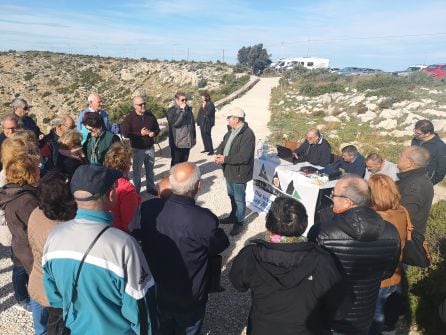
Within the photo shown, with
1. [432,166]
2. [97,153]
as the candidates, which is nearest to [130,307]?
[97,153]

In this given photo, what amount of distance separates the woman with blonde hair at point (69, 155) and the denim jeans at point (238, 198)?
226 cm

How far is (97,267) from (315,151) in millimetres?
5229

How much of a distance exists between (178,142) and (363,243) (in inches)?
195

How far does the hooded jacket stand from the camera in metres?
2.65

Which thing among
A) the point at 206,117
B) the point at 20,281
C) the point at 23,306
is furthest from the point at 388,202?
the point at 206,117

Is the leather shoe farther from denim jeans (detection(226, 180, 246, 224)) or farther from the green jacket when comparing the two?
the green jacket

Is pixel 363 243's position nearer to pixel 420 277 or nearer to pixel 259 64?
pixel 420 277

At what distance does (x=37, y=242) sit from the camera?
7.74ft

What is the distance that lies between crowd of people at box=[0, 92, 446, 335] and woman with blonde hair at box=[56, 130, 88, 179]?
0.84 m

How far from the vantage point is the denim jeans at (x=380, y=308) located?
9.98ft

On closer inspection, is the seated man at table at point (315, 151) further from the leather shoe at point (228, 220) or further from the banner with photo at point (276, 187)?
the leather shoe at point (228, 220)

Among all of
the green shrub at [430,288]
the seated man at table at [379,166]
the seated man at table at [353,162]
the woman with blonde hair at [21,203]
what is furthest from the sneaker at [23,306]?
the seated man at table at [379,166]

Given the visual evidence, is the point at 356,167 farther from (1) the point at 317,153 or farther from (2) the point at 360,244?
(2) the point at 360,244

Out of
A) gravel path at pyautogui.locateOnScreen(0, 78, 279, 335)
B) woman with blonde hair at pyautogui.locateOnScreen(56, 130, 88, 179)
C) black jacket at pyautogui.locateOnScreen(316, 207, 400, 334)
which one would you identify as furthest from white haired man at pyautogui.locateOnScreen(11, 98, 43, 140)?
black jacket at pyautogui.locateOnScreen(316, 207, 400, 334)
